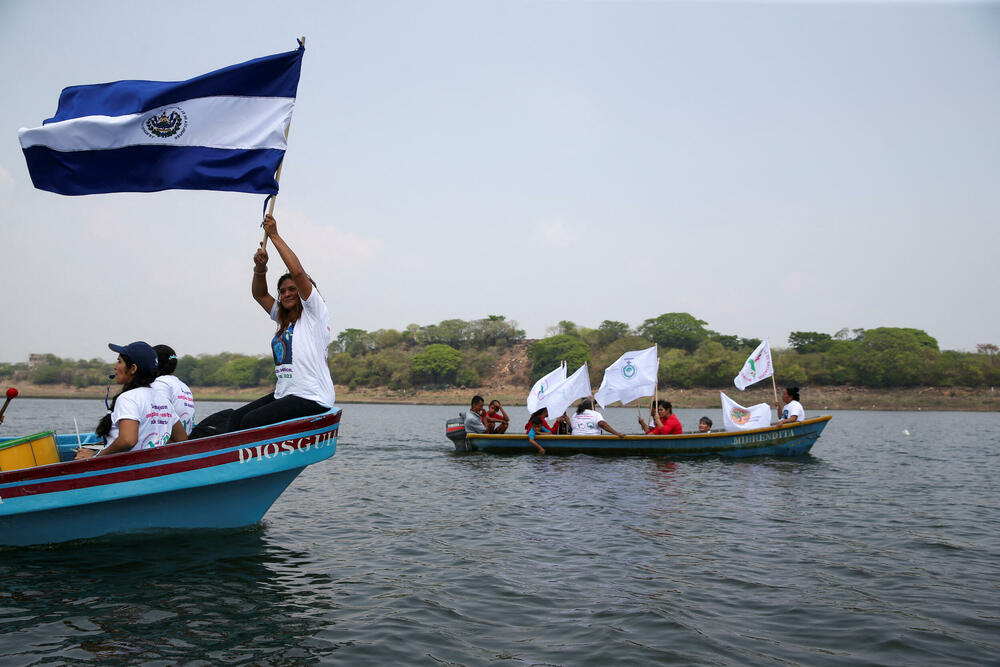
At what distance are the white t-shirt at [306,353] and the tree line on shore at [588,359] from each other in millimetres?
112358

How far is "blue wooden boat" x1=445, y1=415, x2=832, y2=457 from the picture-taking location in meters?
21.3

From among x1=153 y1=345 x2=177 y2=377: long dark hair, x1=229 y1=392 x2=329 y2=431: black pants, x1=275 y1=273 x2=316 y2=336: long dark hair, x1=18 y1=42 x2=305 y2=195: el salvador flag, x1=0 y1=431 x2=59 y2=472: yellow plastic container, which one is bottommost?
x1=0 y1=431 x2=59 y2=472: yellow plastic container

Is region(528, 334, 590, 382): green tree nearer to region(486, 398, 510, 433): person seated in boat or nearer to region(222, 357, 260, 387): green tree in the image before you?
region(222, 357, 260, 387): green tree

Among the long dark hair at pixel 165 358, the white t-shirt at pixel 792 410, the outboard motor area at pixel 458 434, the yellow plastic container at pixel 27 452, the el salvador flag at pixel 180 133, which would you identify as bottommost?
the outboard motor area at pixel 458 434

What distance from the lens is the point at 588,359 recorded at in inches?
4279

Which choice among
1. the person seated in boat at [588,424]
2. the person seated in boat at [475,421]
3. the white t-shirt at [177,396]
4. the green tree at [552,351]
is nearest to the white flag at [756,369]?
the person seated in boat at [588,424]

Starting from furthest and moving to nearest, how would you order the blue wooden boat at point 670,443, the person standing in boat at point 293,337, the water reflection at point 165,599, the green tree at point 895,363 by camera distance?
the green tree at point 895,363 < the blue wooden boat at point 670,443 < the person standing in boat at point 293,337 < the water reflection at point 165,599

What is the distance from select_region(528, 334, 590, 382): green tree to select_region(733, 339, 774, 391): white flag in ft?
367

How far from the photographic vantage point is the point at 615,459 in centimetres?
2088

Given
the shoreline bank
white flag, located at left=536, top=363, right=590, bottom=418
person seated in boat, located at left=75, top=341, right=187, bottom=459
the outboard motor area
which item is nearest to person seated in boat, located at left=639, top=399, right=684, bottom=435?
white flag, located at left=536, top=363, right=590, bottom=418

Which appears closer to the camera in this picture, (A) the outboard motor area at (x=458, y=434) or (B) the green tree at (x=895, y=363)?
(A) the outboard motor area at (x=458, y=434)

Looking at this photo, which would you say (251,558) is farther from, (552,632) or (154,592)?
(552,632)

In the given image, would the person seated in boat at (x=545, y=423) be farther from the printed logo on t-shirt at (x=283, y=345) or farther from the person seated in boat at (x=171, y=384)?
the printed logo on t-shirt at (x=283, y=345)

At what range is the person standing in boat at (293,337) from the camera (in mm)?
7055
